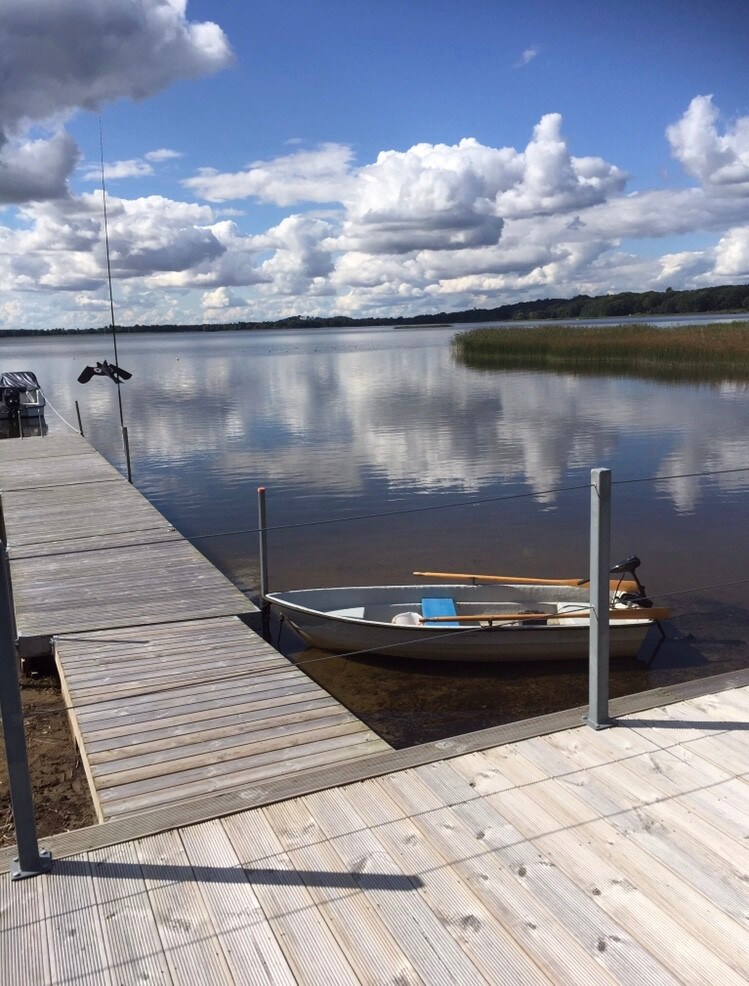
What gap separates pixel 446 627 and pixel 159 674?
2.77 meters

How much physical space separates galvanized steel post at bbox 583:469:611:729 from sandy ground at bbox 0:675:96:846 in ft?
8.70

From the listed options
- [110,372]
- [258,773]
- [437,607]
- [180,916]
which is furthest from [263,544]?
[110,372]

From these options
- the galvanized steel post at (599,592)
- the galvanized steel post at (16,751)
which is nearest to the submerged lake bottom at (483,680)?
the galvanized steel post at (599,592)

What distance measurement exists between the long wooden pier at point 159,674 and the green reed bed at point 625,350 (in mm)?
31686

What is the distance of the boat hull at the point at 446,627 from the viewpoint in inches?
301

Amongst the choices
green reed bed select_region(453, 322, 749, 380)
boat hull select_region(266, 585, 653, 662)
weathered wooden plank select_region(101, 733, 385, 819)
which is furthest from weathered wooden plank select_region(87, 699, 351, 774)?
green reed bed select_region(453, 322, 749, 380)

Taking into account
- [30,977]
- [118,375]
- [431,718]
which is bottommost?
[431,718]

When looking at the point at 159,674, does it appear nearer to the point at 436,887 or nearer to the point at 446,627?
the point at 446,627

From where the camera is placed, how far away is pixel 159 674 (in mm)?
5570

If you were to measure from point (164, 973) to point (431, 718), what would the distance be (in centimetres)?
493

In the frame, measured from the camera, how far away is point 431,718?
716 cm

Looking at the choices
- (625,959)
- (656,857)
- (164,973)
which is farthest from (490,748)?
(164,973)

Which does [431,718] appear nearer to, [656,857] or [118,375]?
[656,857]

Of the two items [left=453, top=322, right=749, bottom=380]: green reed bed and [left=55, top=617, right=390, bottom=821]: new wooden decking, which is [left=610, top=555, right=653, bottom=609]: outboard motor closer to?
[left=55, top=617, right=390, bottom=821]: new wooden decking
